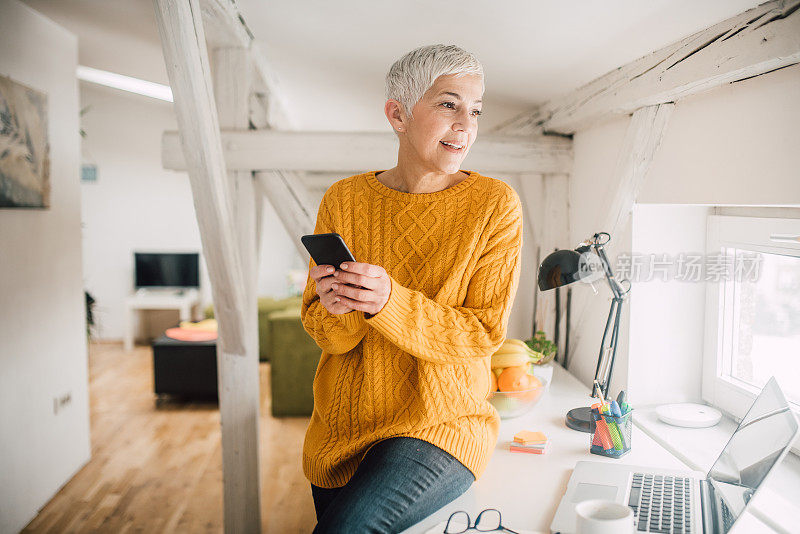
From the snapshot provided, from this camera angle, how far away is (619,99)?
5.96ft

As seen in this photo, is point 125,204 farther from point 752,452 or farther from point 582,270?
point 752,452

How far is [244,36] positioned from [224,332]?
114cm

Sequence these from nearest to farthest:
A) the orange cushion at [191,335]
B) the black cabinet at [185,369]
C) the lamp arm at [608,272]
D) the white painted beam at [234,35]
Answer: the lamp arm at [608,272] → the white painted beam at [234,35] → the black cabinet at [185,369] → the orange cushion at [191,335]

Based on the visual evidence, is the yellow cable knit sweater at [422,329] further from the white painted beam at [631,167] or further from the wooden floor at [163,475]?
the wooden floor at [163,475]

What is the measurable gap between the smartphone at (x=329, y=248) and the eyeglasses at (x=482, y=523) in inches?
20.3

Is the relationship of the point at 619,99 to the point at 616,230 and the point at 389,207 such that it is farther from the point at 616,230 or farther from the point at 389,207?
the point at 389,207

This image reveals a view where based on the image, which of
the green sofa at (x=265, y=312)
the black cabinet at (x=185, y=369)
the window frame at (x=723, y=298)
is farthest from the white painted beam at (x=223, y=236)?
the green sofa at (x=265, y=312)

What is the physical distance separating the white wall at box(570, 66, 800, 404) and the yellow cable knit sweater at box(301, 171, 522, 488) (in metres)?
0.56

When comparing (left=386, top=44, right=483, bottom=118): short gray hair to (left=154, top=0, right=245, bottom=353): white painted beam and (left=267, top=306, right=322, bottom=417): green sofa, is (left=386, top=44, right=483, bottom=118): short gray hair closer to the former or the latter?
(left=154, top=0, right=245, bottom=353): white painted beam

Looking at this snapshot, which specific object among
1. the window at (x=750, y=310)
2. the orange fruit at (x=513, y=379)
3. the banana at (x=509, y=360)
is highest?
the window at (x=750, y=310)

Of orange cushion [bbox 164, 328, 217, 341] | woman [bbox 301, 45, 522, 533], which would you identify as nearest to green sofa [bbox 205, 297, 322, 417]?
orange cushion [bbox 164, 328, 217, 341]

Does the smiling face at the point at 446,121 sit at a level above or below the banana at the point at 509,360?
above

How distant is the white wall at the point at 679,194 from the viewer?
129 centimetres

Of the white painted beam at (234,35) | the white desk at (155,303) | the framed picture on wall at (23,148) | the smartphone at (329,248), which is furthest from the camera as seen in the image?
the white desk at (155,303)
